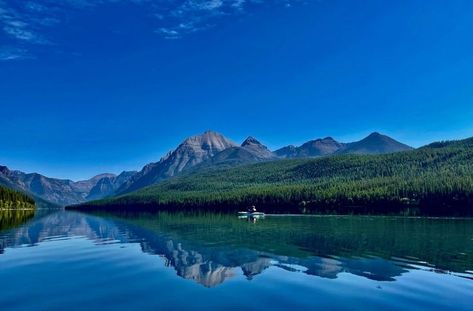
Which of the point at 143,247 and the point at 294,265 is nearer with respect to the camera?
the point at 294,265

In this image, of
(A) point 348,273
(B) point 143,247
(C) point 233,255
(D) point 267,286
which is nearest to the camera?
(D) point 267,286

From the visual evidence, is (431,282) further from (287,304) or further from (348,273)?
(287,304)

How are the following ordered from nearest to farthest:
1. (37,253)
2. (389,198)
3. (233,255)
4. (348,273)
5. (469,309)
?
(469,309), (348,273), (233,255), (37,253), (389,198)

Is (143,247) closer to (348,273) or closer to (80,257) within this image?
(80,257)

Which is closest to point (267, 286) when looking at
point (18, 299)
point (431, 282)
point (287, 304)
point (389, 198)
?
point (287, 304)

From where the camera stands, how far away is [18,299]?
96.8ft

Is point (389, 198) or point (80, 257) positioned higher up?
point (389, 198)

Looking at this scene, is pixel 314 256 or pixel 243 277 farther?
pixel 314 256

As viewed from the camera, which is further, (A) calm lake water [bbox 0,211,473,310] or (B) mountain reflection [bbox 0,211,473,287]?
(B) mountain reflection [bbox 0,211,473,287]

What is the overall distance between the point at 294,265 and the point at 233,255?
400 inches

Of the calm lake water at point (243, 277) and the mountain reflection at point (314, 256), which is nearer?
the calm lake water at point (243, 277)

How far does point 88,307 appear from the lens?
2727 centimetres

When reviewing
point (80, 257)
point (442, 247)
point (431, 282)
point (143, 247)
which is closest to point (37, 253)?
point (80, 257)

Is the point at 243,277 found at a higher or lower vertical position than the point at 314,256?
lower
